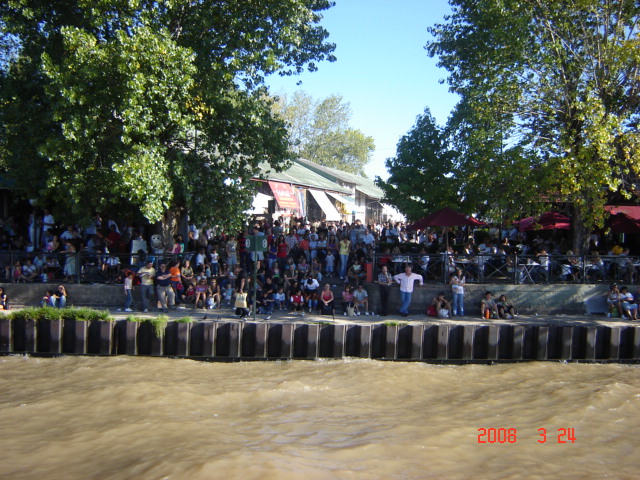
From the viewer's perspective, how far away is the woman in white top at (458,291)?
1772 cm

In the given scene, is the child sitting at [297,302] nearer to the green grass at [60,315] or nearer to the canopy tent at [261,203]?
the green grass at [60,315]

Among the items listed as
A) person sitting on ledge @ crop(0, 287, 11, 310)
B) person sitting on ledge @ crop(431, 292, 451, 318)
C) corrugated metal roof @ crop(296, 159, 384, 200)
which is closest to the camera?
person sitting on ledge @ crop(0, 287, 11, 310)

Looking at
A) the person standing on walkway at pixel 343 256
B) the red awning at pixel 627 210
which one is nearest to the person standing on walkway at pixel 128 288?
the person standing on walkway at pixel 343 256

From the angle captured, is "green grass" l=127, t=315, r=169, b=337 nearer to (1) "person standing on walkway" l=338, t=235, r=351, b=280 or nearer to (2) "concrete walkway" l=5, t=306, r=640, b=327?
(2) "concrete walkway" l=5, t=306, r=640, b=327

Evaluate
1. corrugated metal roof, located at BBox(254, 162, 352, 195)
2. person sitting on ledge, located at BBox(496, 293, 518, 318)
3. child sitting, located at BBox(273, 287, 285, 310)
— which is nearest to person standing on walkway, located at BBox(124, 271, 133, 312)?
child sitting, located at BBox(273, 287, 285, 310)

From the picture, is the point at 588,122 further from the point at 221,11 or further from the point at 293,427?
the point at 293,427

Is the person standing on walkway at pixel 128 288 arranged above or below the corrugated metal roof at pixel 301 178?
below

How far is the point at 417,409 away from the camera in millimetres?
11828

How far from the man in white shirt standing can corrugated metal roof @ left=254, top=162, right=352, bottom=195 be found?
12.2 meters

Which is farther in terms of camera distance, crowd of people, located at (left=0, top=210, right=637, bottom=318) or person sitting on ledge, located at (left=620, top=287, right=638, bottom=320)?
crowd of people, located at (left=0, top=210, right=637, bottom=318)

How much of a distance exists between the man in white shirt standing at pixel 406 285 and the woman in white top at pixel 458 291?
41.3 inches

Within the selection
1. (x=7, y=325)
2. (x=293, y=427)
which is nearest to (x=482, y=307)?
(x=293, y=427)

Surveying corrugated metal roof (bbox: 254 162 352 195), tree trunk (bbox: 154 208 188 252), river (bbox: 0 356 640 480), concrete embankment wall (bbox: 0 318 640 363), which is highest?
corrugated metal roof (bbox: 254 162 352 195)

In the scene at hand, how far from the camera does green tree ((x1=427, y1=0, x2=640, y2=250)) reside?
1817 centimetres
